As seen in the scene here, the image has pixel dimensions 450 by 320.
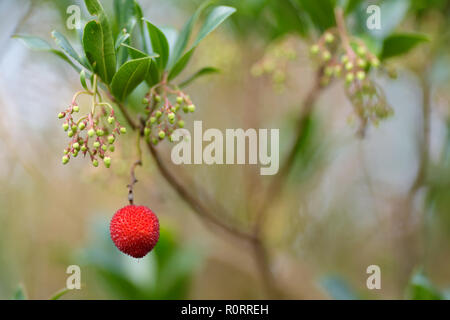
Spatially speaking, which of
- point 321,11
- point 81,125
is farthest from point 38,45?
point 321,11

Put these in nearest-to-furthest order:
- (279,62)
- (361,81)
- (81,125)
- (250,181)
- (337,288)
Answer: (81,125)
(361,81)
(279,62)
(337,288)
(250,181)

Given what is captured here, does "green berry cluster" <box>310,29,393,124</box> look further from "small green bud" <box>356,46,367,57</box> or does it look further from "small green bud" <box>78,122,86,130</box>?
"small green bud" <box>78,122,86,130</box>

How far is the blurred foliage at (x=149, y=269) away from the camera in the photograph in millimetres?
2137

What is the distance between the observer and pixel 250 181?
96.7 inches

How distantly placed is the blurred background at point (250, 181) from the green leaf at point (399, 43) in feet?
0.19

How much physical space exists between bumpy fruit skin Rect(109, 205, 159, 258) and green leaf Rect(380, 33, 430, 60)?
894 mm

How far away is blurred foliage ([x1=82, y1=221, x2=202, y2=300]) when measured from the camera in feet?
7.01

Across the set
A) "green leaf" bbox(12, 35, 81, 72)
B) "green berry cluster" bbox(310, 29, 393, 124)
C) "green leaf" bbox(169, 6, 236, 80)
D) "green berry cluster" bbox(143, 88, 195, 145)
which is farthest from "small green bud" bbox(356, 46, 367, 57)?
"green leaf" bbox(12, 35, 81, 72)

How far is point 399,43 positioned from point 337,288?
856 millimetres

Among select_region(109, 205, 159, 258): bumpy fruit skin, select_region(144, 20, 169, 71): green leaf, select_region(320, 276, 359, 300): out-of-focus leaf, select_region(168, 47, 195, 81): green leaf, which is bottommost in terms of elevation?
select_region(320, 276, 359, 300): out-of-focus leaf

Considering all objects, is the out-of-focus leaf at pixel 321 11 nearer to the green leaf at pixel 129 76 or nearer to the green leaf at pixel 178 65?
the green leaf at pixel 178 65

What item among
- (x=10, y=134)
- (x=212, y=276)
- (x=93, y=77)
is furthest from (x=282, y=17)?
(x=212, y=276)

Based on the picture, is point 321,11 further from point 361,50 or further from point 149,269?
point 149,269
